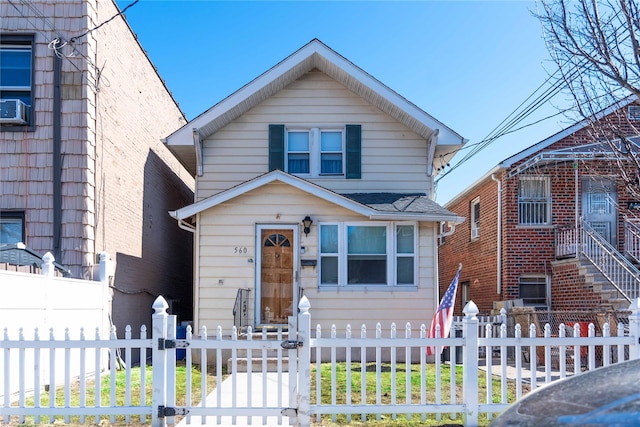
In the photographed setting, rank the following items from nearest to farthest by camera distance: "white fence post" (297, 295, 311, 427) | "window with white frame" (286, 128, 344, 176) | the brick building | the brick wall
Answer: "white fence post" (297, 295, 311, 427)
"window with white frame" (286, 128, 344, 176)
the brick building
the brick wall

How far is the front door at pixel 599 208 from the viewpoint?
42.9 ft

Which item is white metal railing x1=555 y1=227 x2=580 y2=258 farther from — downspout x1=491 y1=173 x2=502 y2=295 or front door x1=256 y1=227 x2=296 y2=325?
front door x1=256 y1=227 x2=296 y2=325

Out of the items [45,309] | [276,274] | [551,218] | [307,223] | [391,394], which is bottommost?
[391,394]

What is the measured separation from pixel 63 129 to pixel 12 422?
529 centimetres

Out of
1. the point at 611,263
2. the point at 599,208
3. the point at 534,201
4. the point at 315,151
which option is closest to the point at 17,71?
the point at 315,151

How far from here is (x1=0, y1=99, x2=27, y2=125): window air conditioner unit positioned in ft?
29.1

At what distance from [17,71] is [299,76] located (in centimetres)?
547

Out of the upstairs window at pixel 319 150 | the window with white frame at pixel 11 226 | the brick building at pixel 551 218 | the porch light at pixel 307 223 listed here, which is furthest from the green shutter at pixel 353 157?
the window with white frame at pixel 11 226

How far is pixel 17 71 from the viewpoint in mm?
9258

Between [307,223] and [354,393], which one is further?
[307,223]

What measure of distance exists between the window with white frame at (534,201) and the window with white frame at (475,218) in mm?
2294

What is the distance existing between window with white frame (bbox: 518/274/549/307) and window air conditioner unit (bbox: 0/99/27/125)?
11573mm

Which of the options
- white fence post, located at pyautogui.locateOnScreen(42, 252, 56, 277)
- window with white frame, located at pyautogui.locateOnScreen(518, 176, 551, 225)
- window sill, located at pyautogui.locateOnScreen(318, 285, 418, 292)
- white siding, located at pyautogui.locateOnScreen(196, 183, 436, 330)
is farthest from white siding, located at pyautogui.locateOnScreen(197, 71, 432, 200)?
white fence post, located at pyautogui.locateOnScreen(42, 252, 56, 277)

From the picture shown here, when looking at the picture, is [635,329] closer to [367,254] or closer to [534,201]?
[367,254]
